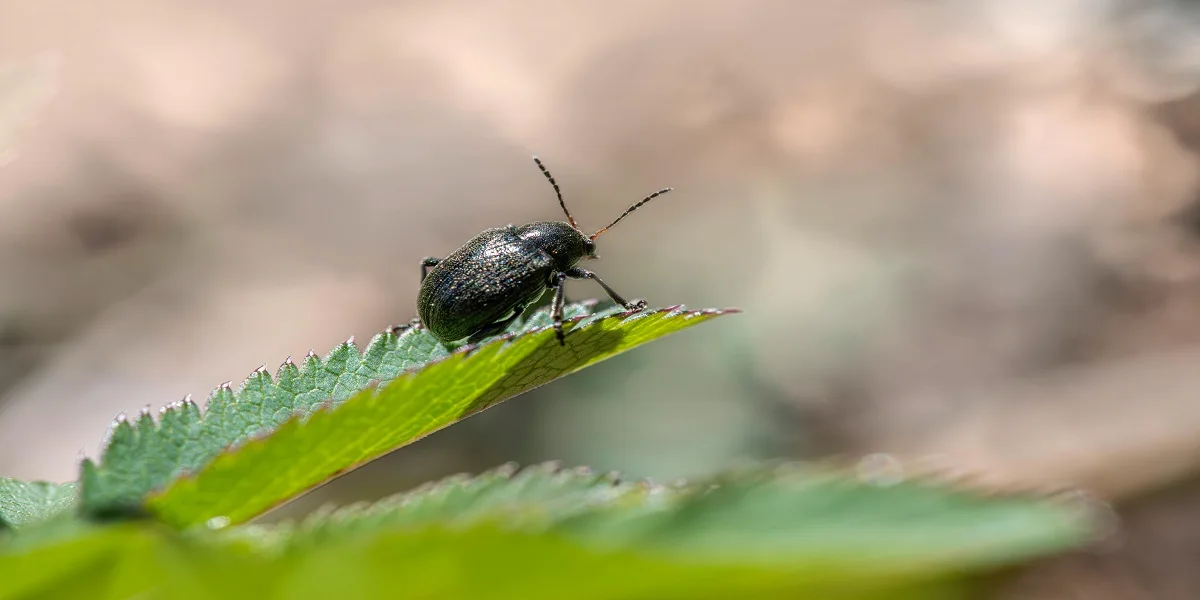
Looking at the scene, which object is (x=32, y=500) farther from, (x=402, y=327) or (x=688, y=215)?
(x=688, y=215)

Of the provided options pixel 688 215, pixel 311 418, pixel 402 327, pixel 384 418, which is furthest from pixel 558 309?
pixel 688 215

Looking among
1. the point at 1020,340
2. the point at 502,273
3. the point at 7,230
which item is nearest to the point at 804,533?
the point at 502,273

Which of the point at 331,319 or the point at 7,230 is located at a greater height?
the point at 7,230

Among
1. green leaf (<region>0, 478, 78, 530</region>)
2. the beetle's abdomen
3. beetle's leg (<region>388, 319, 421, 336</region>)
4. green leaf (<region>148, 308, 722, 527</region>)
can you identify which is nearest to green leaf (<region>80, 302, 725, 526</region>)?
green leaf (<region>148, 308, 722, 527</region>)

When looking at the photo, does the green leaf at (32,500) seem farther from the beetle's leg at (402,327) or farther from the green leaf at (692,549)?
the beetle's leg at (402,327)

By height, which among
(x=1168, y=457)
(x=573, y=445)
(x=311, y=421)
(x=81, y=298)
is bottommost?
(x=1168, y=457)

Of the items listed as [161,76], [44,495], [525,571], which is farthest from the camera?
[161,76]

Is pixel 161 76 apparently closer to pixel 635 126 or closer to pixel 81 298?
pixel 81 298
